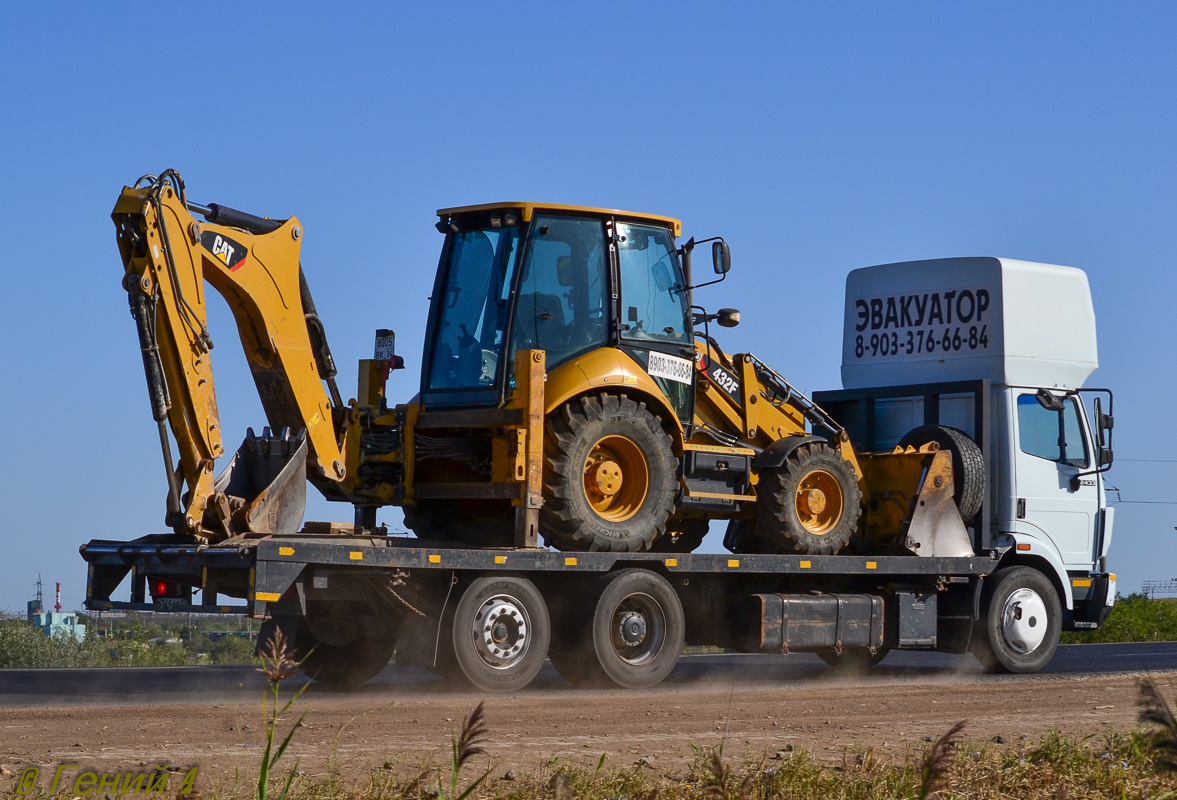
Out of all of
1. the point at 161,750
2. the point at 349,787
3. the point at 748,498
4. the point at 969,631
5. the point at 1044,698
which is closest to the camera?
the point at 349,787

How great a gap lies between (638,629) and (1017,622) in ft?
17.0

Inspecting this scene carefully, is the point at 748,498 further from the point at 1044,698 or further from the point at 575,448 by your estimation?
the point at 1044,698

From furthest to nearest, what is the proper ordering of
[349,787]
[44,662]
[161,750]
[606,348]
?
[44,662] → [606,348] → [161,750] → [349,787]

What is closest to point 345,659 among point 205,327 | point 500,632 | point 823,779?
point 500,632

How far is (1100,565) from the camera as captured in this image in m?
16.1

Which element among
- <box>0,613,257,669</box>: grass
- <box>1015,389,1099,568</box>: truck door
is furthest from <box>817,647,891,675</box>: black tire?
<box>0,613,257,669</box>: grass

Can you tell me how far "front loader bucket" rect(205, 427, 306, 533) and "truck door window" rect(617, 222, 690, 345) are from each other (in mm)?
3057

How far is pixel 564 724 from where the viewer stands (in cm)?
875

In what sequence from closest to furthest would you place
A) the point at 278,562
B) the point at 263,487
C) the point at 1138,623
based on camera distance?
the point at 278,562 → the point at 263,487 → the point at 1138,623

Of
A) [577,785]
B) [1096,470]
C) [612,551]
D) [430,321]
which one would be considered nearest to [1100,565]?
[1096,470]

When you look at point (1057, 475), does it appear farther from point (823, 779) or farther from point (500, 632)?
point (823, 779)

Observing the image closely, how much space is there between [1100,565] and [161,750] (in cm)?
1196

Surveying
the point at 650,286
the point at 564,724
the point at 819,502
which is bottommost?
the point at 564,724

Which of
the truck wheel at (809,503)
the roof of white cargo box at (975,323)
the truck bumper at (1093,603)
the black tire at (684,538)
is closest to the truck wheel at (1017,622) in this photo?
the truck bumper at (1093,603)
